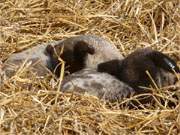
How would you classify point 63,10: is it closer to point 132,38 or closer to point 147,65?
point 132,38

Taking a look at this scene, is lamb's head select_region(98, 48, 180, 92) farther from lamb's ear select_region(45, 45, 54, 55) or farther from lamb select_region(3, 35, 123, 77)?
lamb's ear select_region(45, 45, 54, 55)

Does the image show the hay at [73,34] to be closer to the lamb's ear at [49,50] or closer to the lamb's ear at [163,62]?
the lamb's ear at [163,62]

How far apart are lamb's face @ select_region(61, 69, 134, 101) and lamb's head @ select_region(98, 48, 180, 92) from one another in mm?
96

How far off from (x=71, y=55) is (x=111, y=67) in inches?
18.5

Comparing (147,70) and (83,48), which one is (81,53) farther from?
(147,70)

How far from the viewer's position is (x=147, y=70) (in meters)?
5.29

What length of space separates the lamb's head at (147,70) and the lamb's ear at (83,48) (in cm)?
38

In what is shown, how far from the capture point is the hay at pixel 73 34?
4699 mm

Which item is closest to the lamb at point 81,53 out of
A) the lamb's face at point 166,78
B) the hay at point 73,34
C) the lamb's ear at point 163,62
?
the hay at point 73,34

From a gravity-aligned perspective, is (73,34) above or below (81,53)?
above

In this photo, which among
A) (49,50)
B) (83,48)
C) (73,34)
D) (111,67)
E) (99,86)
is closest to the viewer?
(99,86)

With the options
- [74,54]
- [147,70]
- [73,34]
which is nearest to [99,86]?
[147,70]

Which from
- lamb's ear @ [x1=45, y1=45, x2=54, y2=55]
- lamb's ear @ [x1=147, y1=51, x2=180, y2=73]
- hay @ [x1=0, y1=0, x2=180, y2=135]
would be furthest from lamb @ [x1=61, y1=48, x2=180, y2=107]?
lamb's ear @ [x1=45, y1=45, x2=54, y2=55]

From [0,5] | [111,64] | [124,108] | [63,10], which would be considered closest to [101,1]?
[63,10]
